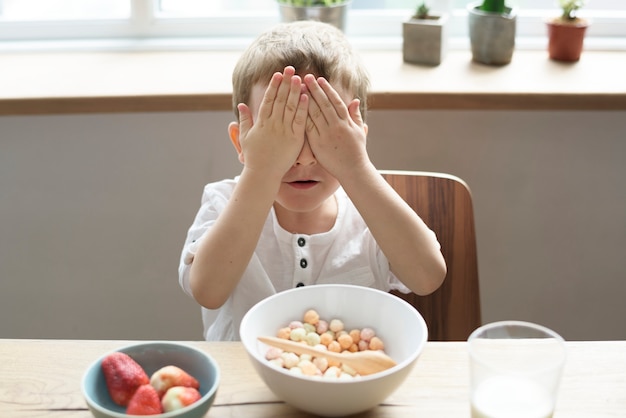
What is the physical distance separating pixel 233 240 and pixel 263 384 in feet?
0.88

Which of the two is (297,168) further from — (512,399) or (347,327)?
(512,399)

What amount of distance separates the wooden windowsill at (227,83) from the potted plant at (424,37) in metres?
0.03

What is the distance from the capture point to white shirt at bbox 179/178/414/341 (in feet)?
4.29

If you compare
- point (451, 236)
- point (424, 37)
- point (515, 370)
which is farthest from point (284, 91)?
point (424, 37)

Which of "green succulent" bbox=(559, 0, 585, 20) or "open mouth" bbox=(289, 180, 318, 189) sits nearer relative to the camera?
"open mouth" bbox=(289, 180, 318, 189)

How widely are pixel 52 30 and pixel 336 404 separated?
1.46 metres

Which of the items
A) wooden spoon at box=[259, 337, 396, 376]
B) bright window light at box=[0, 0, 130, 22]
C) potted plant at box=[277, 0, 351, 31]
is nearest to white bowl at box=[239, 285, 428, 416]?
wooden spoon at box=[259, 337, 396, 376]

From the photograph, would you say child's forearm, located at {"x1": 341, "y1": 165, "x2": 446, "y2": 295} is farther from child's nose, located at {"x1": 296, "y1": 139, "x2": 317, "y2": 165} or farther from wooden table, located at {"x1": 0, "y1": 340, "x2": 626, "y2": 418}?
wooden table, located at {"x1": 0, "y1": 340, "x2": 626, "y2": 418}

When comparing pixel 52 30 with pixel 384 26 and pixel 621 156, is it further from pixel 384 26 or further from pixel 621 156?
pixel 621 156

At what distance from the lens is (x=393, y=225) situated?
3.86ft

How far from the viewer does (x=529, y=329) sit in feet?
2.83

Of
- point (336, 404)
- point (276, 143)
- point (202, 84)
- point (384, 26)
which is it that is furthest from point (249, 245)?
point (384, 26)

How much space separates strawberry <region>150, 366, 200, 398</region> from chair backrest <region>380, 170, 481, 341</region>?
54cm

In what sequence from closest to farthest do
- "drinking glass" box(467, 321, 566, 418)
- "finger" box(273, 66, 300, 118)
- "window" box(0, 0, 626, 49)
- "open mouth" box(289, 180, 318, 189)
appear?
"drinking glass" box(467, 321, 566, 418) < "finger" box(273, 66, 300, 118) < "open mouth" box(289, 180, 318, 189) < "window" box(0, 0, 626, 49)
